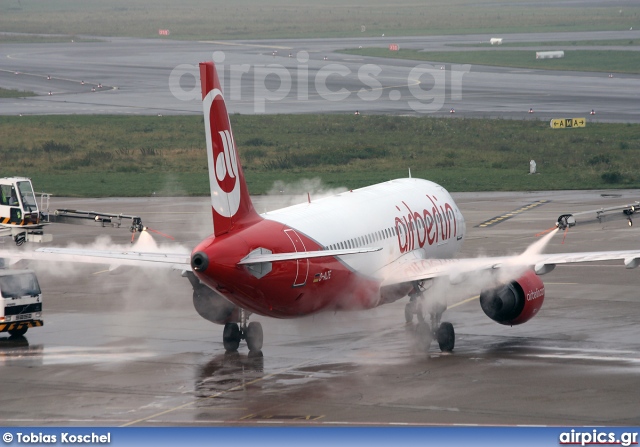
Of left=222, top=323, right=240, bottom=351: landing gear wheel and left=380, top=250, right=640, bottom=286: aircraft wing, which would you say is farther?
left=222, top=323, right=240, bottom=351: landing gear wheel

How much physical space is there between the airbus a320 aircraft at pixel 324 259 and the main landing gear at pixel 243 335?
3cm

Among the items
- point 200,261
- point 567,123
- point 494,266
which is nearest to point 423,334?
point 494,266

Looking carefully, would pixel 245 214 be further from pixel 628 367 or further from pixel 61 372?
pixel 628 367

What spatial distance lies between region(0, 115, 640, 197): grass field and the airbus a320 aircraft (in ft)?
117

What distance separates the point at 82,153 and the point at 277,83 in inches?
2287

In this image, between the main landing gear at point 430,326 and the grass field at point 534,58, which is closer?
the main landing gear at point 430,326

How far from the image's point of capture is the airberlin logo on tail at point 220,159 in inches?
1331

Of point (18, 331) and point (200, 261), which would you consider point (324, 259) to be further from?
point (18, 331)

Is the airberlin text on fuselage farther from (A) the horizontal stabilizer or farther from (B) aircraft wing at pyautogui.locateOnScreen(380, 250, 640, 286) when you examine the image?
(A) the horizontal stabilizer

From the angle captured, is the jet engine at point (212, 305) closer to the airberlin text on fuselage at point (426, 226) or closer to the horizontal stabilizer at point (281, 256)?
the horizontal stabilizer at point (281, 256)

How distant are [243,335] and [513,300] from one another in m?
9.41

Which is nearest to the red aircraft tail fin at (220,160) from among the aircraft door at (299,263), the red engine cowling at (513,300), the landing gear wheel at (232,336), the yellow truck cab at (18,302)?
the aircraft door at (299,263)

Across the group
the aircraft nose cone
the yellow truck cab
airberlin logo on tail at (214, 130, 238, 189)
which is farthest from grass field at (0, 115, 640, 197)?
the aircraft nose cone

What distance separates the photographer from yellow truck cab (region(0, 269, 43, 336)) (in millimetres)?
40938
